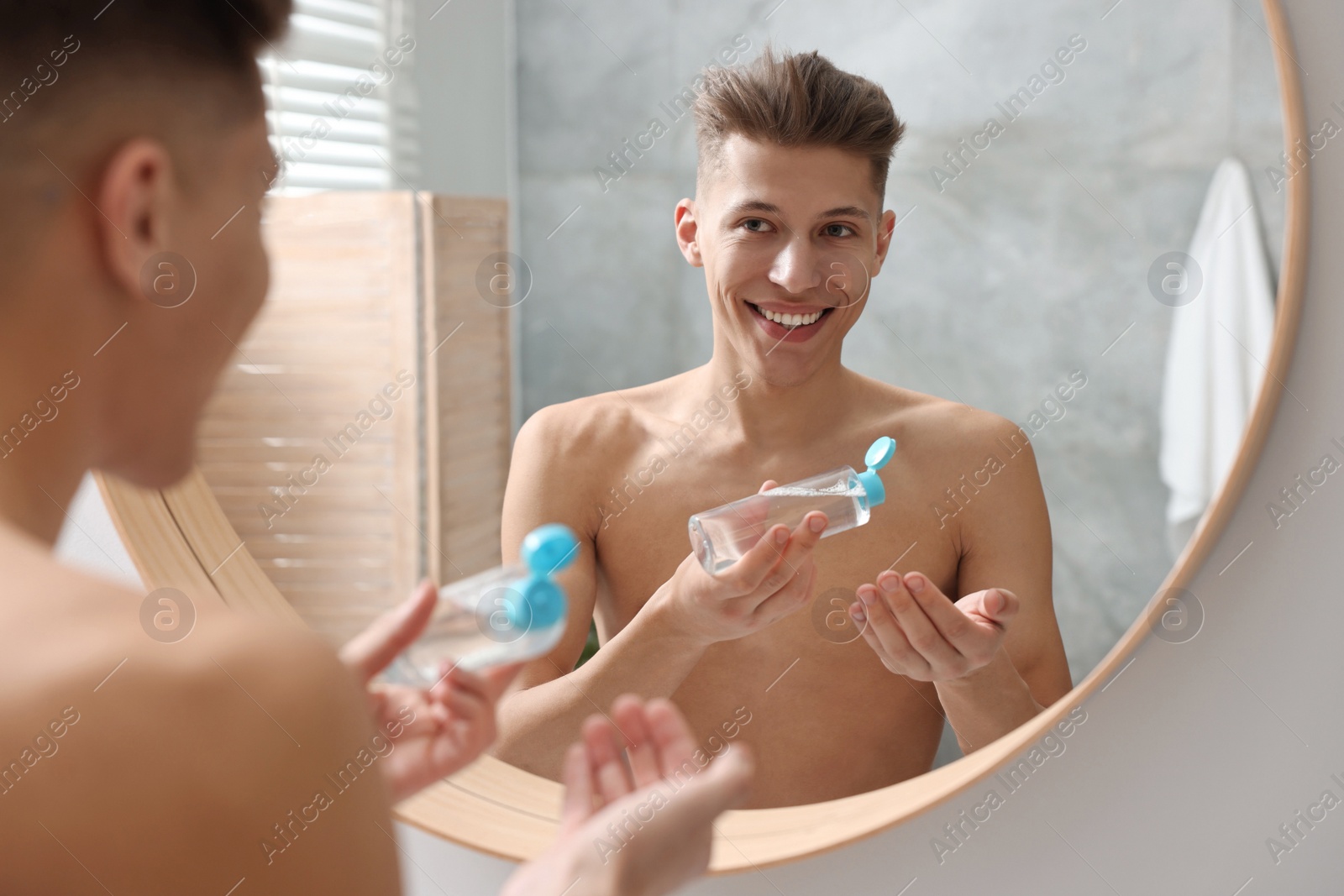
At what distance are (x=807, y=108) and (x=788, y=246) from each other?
0.26 feet

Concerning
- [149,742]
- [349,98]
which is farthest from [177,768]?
[349,98]

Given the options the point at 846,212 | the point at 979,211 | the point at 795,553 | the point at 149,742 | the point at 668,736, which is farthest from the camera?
the point at 979,211

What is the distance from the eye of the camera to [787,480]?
60 cm

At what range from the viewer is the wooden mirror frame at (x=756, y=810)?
0.39 meters

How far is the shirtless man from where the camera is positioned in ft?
1.75

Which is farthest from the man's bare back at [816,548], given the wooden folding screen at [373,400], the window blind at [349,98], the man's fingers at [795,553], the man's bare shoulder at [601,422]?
the window blind at [349,98]

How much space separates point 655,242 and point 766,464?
10.9 inches

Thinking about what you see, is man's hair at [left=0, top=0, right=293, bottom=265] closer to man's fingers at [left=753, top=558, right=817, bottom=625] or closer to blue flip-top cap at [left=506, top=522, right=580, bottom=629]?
blue flip-top cap at [left=506, top=522, right=580, bottom=629]

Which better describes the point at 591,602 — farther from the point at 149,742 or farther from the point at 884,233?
the point at 149,742

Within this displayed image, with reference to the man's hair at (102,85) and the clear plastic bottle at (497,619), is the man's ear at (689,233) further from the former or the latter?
the man's hair at (102,85)

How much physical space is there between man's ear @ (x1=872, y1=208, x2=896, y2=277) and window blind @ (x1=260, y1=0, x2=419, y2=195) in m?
0.60

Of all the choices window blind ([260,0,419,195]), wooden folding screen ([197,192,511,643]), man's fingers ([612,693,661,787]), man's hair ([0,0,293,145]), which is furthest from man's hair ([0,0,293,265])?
window blind ([260,0,419,195])

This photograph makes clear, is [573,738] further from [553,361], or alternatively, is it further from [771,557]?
[553,361]

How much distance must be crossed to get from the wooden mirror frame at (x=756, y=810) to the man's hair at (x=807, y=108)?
216 mm
